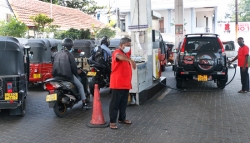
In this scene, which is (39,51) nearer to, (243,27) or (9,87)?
(9,87)

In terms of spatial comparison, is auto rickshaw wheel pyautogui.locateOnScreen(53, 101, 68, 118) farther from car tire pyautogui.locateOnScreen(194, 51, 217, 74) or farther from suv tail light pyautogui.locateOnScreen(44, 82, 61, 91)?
car tire pyautogui.locateOnScreen(194, 51, 217, 74)

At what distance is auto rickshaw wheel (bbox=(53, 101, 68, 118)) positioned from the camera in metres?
7.40

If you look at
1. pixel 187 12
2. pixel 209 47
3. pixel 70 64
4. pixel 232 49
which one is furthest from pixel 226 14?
pixel 70 64

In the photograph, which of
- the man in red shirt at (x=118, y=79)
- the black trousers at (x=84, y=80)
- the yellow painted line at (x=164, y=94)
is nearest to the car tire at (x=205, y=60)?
the yellow painted line at (x=164, y=94)

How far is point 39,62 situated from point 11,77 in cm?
438

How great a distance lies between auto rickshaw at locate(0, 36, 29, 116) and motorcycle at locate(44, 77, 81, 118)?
62 cm

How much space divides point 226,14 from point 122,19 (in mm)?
27581

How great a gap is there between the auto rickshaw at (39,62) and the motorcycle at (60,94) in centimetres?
355

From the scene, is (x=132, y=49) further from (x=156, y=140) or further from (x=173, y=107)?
(x=156, y=140)

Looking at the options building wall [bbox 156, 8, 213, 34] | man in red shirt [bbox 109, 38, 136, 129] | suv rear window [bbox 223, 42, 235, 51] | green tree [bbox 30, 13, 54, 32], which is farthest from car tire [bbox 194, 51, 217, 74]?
building wall [bbox 156, 8, 213, 34]

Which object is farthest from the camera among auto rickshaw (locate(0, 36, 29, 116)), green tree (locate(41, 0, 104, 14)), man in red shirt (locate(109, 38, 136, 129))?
green tree (locate(41, 0, 104, 14))

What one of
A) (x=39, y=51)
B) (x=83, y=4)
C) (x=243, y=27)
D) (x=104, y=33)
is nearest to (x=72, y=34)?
(x=104, y=33)

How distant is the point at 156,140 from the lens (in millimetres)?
5797

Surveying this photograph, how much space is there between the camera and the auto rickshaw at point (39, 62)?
36.6 feet
